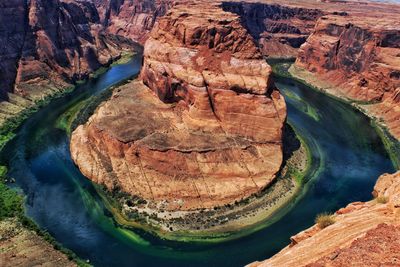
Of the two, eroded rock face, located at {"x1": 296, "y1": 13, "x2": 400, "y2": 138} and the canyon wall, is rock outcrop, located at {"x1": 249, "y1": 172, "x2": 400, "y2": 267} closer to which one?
eroded rock face, located at {"x1": 296, "y1": 13, "x2": 400, "y2": 138}

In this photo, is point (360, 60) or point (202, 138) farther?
point (360, 60)

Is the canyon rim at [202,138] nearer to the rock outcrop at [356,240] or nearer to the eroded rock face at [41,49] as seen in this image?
the rock outcrop at [356,240]

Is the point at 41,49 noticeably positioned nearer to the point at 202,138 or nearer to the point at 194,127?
the point at 194,127

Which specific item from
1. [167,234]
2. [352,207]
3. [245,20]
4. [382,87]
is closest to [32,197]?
[167,234]

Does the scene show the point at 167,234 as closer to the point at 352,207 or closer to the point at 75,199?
the point at 75,199

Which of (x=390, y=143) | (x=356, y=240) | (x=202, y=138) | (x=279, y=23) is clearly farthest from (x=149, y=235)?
(x=279, y=23)

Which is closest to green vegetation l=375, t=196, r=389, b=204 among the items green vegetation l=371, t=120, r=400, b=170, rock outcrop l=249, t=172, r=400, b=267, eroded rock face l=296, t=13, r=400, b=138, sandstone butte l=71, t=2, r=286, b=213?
rock outcrop l=249, t=172, r=400, b=267
